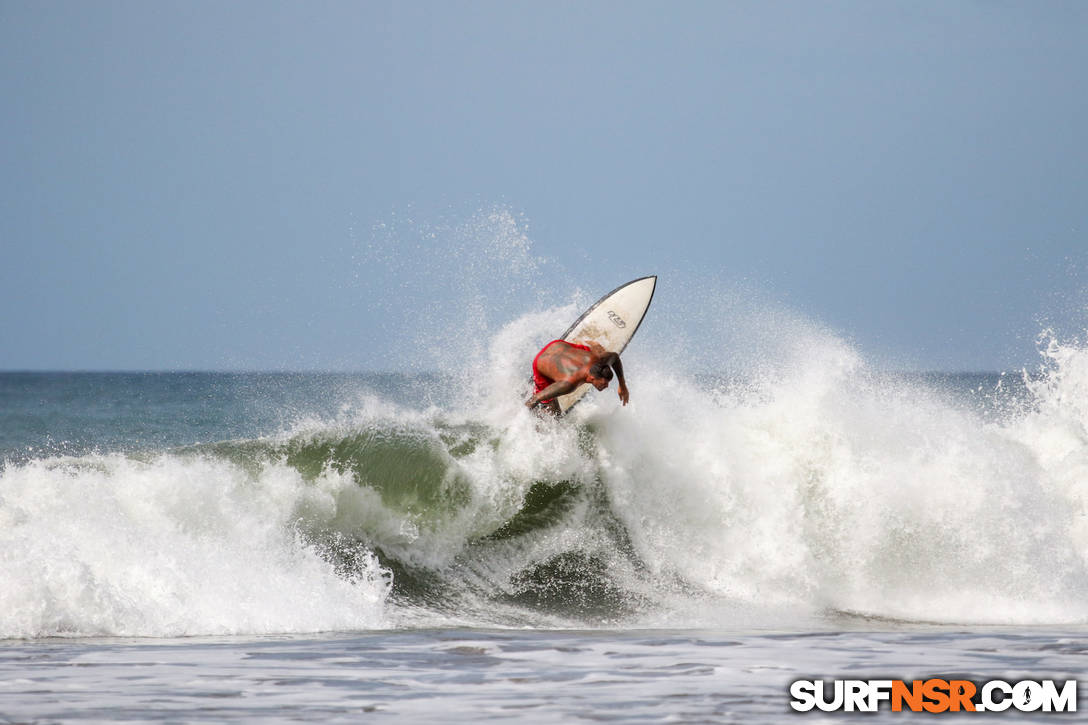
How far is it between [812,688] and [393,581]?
13.6ft

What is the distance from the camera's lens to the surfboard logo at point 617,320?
11422 mm

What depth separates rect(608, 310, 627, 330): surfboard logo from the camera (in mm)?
11422

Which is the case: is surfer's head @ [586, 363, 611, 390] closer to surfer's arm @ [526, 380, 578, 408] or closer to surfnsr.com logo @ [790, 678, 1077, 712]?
surfer's arm @ [526, 380, 578, 408]

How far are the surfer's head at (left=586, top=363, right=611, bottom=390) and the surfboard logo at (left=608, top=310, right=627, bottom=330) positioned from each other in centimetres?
170

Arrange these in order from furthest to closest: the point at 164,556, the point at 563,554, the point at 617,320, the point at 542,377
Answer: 1. the point at 617,320
2. the point at 542,377
3. the point at 563,554
4. the point at 164,556

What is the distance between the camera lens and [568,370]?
10.1 m

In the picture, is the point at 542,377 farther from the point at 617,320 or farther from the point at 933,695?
the point at 933,695

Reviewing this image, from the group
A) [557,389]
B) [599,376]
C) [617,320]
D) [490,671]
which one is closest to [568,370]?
[557,389]

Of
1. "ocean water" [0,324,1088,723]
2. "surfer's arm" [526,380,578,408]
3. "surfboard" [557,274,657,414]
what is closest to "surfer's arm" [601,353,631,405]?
"surfer's arm" [526,380,578,408]

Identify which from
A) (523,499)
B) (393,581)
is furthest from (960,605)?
(393,581)

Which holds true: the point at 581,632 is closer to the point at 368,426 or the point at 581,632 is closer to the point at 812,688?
the point at 812,688

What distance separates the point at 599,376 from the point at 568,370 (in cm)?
48

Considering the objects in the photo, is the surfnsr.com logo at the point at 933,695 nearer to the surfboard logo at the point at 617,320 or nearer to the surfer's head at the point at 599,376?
the surfer's head at the point at 599,376

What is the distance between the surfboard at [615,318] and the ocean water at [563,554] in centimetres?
36
